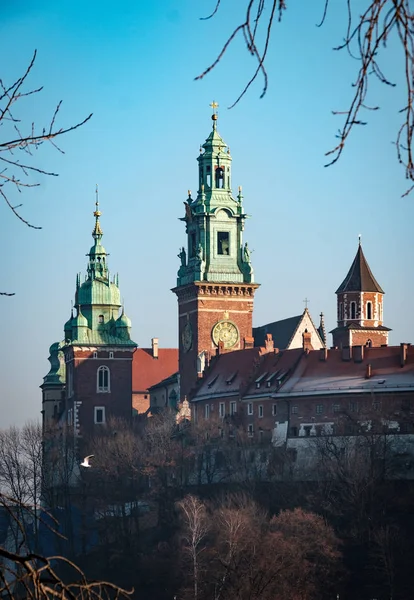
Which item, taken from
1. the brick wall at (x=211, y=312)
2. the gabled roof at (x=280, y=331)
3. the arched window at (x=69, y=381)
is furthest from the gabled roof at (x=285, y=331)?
the arched window at (x=69, y=381)

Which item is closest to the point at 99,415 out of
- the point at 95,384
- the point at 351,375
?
the point at 95,384

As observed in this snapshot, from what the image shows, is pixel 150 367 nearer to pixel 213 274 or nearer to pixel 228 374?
pixel 213 274

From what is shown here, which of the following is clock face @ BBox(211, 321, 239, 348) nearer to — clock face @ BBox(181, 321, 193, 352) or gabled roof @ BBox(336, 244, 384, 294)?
clock face @ BBox(181, 321, 193, 352)

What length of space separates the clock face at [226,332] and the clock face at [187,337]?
195 centimetres

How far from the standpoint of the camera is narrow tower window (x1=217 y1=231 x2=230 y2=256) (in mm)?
120500

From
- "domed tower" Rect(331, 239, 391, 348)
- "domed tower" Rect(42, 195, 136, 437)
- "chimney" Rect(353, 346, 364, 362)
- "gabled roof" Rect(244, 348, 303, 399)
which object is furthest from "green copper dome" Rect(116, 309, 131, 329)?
"chimney" Rect(353, 346, 364, 362)

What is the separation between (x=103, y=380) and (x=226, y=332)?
456 inches

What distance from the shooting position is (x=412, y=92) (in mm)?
7285

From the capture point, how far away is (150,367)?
477 ft

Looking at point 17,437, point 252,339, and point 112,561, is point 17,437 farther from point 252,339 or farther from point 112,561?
point 112,561

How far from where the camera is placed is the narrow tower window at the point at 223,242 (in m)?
120

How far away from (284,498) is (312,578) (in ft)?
48.6

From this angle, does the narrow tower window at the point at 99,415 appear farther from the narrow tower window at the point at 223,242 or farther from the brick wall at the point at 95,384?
the narrow tower window at the point at 223,242

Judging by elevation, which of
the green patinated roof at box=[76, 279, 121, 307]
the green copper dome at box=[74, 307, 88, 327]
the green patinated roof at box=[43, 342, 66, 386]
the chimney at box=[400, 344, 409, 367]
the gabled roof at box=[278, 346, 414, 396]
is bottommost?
the gabled roof at box=[278, 346, 414, 396]
